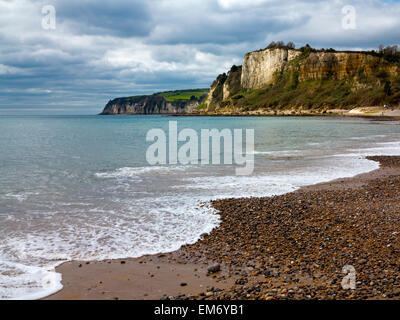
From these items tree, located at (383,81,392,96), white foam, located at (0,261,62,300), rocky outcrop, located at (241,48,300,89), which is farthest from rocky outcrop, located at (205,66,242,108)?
white foam, located at (0,261,62,300)

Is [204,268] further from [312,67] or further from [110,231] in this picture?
[312,67]

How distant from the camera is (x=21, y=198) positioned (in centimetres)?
1252

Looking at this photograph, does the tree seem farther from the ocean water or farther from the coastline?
the coastline

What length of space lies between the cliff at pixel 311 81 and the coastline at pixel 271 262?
11146cm

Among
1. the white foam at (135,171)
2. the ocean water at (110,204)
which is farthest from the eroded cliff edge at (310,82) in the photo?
the ocean water at (110,204)

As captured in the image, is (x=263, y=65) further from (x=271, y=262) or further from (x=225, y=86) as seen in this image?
(x=271, y=262)

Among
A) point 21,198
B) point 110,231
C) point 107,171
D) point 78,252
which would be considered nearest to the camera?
point 78,252

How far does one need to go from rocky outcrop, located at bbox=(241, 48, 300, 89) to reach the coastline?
515ft

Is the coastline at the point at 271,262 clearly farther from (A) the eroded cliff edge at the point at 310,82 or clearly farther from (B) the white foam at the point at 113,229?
(A) the eroded cliff edge at the point at 310,82

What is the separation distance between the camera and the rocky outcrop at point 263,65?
6196 inches

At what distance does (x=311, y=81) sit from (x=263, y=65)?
1126 inches

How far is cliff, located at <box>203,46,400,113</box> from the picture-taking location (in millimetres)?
119812
